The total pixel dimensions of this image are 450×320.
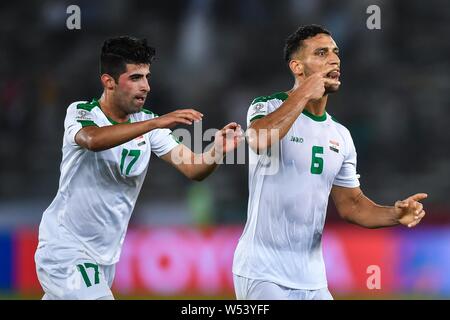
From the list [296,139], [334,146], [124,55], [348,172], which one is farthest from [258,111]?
[124,55]

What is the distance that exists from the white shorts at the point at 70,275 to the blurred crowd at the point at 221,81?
6785mm

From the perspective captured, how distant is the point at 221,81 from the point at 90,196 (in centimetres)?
960

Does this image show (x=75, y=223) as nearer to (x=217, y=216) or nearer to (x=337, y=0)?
(x=217, y=216)

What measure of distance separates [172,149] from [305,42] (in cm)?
122

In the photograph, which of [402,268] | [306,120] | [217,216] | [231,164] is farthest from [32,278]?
[306,120]

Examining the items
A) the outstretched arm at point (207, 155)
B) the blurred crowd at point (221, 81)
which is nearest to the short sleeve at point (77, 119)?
the outstretched arm at point (207, 155)

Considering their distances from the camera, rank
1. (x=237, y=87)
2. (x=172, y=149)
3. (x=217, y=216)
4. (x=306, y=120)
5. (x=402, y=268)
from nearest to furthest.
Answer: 1. (x=306, y=120)
2. (x=172, y=149)
3. (x=402, y=268)
4. (x=217, y=216)
5. (x=237, y=87)

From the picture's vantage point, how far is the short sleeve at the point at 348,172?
20.4 ft

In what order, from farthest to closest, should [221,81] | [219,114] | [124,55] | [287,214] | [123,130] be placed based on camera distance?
[221,81]
[219,114]
[124,55]
[287,214]
[123,130]

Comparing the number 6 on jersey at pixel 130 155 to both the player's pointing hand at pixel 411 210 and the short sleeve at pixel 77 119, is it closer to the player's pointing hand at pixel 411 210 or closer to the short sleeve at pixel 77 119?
the short sleeve at pixel 77 119

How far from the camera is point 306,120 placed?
5980 millimetres

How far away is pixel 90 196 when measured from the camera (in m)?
6.00

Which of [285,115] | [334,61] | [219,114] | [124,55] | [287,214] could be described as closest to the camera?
[285,115]

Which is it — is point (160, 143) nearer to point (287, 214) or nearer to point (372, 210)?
point (287, 214)
